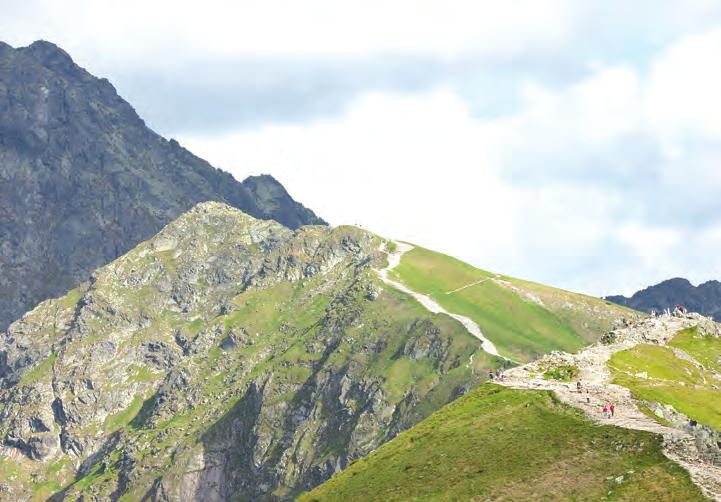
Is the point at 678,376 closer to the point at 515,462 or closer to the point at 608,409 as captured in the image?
the point at 608,409

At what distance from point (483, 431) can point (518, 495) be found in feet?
73.6

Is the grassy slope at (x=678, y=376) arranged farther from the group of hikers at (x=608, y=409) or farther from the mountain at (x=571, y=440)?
the group of hikers at (x=608, y=409)

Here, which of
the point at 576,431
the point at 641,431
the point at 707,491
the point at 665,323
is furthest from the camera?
the point at 665,323

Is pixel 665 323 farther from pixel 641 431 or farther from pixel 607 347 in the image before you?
pixel 641 431

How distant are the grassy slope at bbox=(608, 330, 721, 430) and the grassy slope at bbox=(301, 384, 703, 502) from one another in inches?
761

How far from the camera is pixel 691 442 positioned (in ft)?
307

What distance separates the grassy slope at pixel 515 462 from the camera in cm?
9081

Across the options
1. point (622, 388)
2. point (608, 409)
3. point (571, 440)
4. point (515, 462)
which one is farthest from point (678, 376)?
point (515, 462)

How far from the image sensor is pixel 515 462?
4063 inches

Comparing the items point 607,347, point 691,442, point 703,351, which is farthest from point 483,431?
point 703,351

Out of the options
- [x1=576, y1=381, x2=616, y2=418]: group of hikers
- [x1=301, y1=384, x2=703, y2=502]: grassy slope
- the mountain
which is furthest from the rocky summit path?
[x1=301, y1=384, x2=703, y2=502]: grassy slope

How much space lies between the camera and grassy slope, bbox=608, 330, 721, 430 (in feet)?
405

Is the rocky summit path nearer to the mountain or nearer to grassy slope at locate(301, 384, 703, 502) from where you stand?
the mountain

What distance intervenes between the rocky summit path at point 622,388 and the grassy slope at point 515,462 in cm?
193
